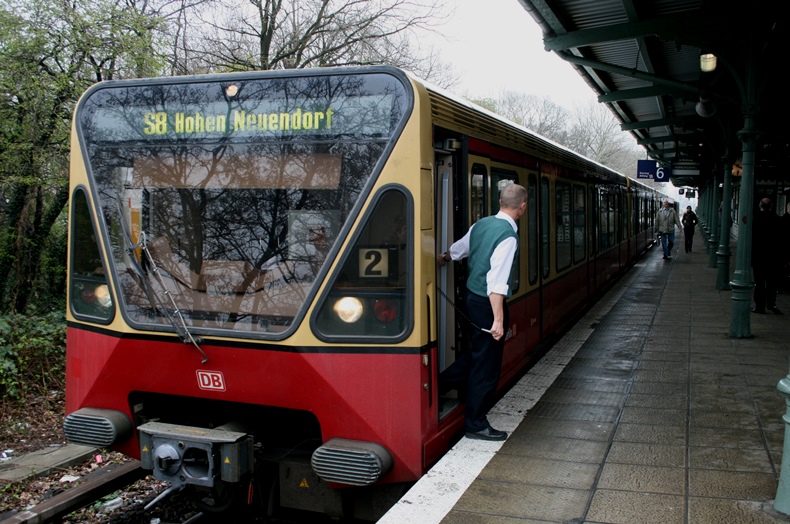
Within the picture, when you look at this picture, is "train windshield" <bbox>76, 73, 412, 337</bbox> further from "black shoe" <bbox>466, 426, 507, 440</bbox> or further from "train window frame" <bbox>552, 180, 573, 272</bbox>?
"train window frame" <bbox>552, 180, 573, 272</bbox>

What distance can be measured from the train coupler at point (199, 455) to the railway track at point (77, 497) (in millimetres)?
1209

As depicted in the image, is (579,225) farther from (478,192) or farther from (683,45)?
(478,192)

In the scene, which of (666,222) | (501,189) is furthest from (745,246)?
(666,222)

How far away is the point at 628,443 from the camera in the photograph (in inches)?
215

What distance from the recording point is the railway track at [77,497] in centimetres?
501

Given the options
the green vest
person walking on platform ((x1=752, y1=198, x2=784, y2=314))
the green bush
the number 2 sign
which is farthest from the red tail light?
person walking on platform ((x1=752, y1=198, x2=784, y2=314))

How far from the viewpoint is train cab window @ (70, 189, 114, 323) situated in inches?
189

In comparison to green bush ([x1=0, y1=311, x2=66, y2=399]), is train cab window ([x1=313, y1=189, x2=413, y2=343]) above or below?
above

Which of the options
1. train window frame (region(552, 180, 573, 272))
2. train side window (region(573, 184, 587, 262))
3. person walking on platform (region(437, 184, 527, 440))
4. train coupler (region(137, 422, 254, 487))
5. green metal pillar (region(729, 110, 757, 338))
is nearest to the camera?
train coupler (region(137, 422, 254, 487))

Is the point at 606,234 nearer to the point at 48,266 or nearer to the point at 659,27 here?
the point at 659,27

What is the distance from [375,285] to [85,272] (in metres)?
1.98

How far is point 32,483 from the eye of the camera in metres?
6.45

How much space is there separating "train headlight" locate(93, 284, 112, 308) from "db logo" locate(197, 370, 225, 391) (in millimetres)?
774

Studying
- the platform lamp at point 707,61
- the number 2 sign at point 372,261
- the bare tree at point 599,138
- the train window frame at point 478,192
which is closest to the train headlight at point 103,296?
the number 2 sign at point 372,261
